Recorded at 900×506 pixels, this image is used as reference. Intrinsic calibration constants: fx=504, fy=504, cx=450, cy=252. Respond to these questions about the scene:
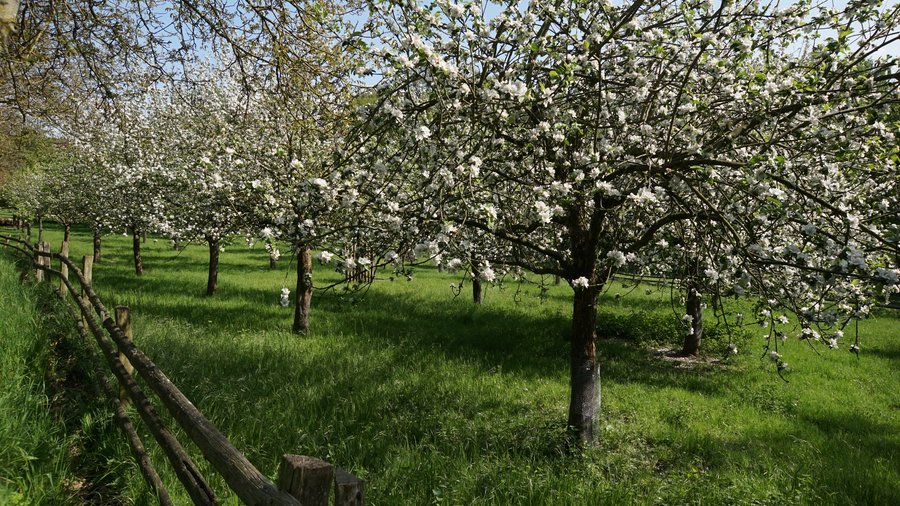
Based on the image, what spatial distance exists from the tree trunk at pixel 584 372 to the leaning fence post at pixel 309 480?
16.7 ft

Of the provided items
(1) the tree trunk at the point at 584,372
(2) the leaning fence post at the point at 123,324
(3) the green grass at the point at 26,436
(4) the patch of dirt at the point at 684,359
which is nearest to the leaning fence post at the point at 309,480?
(3) the green grass at the point at 26,436

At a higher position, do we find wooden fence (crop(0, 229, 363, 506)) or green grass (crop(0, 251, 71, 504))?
wooden fence (crop(0, 229, 363, 506))

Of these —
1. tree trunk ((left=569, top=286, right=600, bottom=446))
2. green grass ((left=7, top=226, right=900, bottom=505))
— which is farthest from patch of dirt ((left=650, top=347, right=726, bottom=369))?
tree trunk ((left=569, top=286, right=600, bottom=446))

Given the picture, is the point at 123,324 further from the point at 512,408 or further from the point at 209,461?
the point at 512,408

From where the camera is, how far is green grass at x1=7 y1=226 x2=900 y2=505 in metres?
5.42

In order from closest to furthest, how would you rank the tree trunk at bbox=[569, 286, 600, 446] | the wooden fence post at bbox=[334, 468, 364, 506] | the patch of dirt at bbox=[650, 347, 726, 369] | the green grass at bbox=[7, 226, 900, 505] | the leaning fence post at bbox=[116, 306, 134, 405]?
the wooden fence post at bbox=[334, 468, 364, 506] → the leaning fence post at bbox=[116, 306, 134, 405] → the green grass at bbox=[7, 226, 900, 505] → the tree trunk at bbox=[569, 286, 600, 446] → the patch of dirt at bbox=[650, 347, 726, 369]

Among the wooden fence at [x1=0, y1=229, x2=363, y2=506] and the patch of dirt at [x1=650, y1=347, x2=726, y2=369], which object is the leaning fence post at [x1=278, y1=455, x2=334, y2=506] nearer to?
the wooden fence at [x1=0, y1=229, x2=363, y2=506]

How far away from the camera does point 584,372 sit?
21.8 feet

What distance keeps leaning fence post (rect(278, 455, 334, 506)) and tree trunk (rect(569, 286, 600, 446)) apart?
5.09 m

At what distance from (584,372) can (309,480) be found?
17.5ft

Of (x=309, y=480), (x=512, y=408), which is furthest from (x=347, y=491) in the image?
(x=512, y=408)

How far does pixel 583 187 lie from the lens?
4.87 m

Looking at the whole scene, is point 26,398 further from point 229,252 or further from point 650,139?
point 229,252

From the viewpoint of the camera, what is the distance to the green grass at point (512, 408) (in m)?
5.42
